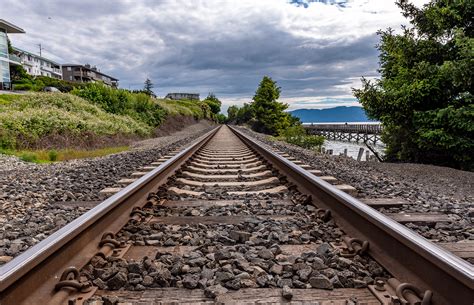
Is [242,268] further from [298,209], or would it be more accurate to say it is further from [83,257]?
[298,209]

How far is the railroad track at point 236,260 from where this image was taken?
1565 millimetres

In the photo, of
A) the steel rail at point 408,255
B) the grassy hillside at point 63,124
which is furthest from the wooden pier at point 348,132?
the steel rail at point 408,255

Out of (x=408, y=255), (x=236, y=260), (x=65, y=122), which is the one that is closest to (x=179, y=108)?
(x=65, y=122)

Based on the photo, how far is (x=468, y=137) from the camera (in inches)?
304

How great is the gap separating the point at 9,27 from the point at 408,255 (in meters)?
48.1

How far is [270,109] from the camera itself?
45.7 meters

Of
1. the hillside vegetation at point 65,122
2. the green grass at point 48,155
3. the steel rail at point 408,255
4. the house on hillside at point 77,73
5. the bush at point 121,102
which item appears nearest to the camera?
the steel rail at point 408,255

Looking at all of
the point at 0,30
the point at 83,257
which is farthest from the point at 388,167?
the point at 0,30

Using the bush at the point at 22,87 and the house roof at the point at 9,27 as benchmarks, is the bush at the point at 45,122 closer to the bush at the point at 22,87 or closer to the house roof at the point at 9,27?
the house roof at the point at 9,27

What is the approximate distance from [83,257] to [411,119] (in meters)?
8.30

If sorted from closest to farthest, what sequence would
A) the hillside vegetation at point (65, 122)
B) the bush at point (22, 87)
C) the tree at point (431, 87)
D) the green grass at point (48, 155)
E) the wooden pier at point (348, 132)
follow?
the tree at point (431, 87)
the green grass at point (48, 155)
the hillside vegetation at point (65, 122)
the bush at point (22, 87)
the wooden pier at point (348, 132)

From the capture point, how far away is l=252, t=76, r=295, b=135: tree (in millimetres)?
45000

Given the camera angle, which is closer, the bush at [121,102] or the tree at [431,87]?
the tree at [431,87]

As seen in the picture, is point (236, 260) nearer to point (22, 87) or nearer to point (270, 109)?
point (270, 109)
